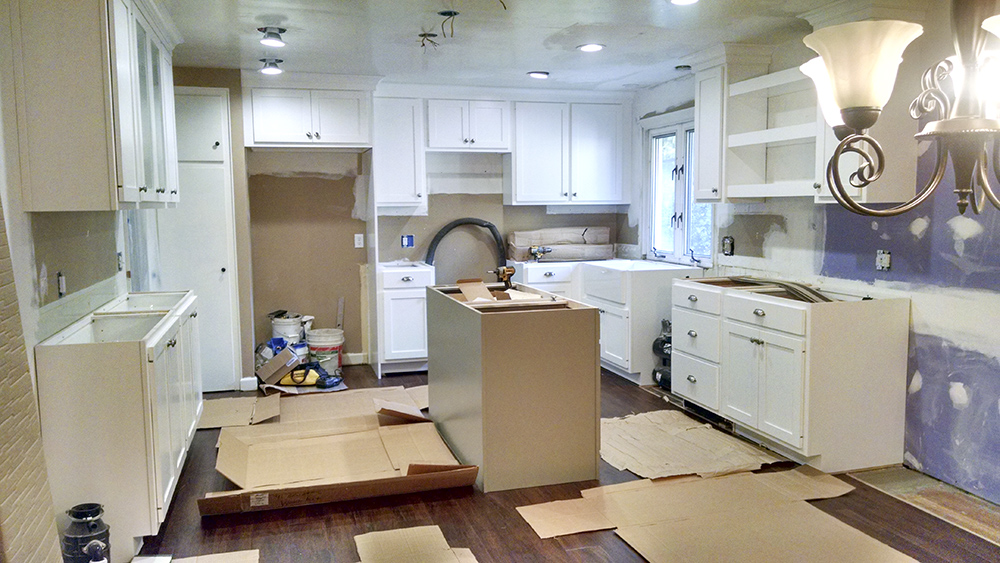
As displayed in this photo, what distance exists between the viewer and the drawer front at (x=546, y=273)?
240 inches

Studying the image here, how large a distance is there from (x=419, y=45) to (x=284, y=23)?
0.88m

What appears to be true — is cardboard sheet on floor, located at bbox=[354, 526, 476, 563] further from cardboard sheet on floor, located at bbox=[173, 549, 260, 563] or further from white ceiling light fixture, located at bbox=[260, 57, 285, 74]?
white ceiling light fixture, located at bbox=[260, 57, 285, 74]

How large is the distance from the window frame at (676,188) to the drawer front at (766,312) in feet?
4.32

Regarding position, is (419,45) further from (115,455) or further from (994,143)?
(994,143)

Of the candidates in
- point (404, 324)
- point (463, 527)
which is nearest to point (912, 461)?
point (463, 527)

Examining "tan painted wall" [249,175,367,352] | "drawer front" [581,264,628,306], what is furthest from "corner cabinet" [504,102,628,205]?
"tan painted wall" [249,175,367,352]

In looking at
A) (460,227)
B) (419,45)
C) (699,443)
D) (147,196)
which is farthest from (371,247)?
(699,443)

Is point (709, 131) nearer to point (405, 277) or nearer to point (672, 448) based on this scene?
point (672, 448)

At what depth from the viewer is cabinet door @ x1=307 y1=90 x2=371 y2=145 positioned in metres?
5.62

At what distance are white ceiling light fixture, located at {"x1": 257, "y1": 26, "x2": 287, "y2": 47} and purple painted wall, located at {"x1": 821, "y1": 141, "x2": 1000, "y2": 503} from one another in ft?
10.9

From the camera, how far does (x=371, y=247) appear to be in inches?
236

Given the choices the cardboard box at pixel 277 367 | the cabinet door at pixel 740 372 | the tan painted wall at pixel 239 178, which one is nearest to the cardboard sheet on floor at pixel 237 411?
the cardboard box at pixel 277 367

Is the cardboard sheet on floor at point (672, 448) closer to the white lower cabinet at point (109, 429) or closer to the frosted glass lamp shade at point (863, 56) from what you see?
the white lower cabinet at point (109, 429)

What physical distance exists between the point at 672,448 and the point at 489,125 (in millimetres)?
3224
